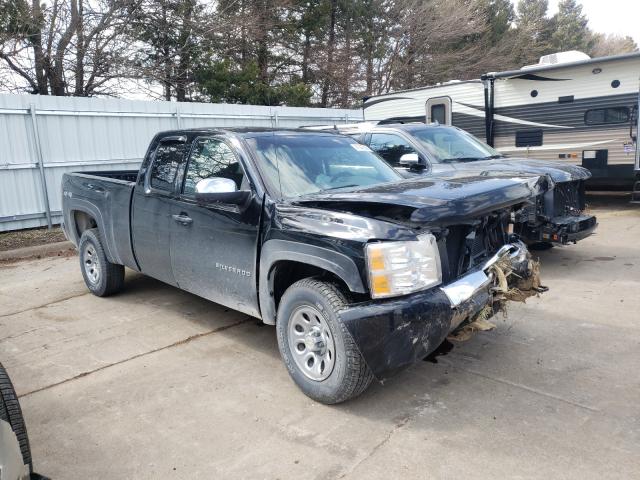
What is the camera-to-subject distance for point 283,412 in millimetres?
3432

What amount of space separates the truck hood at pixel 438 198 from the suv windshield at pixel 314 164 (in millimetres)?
242

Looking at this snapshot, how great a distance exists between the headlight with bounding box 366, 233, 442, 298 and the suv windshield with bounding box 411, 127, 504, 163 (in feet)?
14.2

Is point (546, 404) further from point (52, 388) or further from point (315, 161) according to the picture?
point (52, 388)

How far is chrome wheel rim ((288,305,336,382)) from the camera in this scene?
11.1ft

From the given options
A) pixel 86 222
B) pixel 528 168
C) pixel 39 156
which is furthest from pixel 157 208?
pixel 39 156

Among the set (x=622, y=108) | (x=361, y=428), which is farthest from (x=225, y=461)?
(x=622, y=108)

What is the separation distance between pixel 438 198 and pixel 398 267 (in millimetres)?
569

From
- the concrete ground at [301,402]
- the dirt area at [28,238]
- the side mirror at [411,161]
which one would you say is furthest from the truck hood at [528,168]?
the dirt area at [28,238]

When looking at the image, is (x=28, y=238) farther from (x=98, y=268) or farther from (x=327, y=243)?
(x=327, y=243)

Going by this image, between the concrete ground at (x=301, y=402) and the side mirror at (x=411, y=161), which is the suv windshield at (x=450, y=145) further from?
the concrete ground at (x=301, y=402)

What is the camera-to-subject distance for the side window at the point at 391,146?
24.8 ft

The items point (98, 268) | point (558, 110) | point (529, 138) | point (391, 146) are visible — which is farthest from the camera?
point (529, 138)

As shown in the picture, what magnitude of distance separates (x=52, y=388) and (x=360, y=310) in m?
2.40

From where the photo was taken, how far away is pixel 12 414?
248cm
